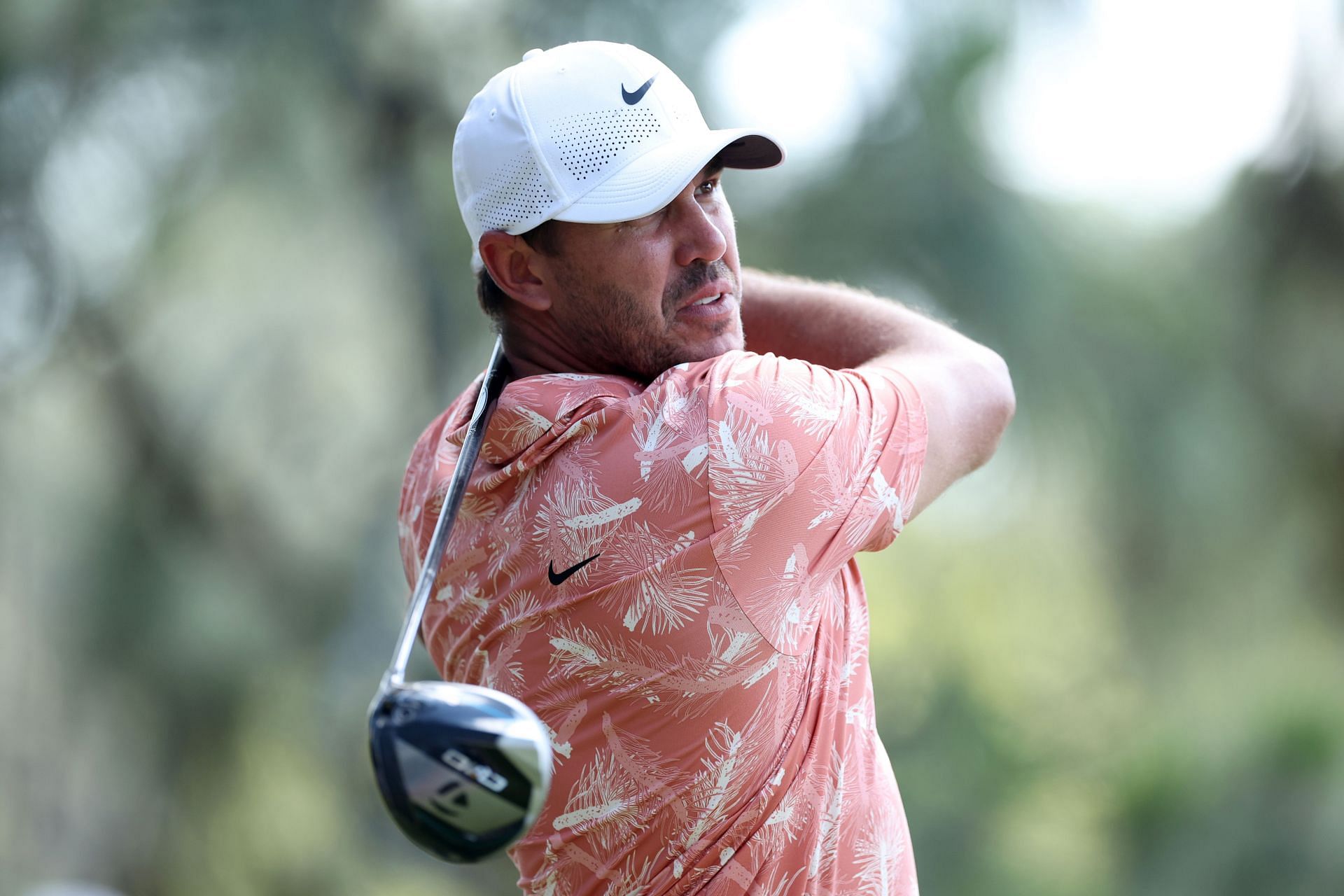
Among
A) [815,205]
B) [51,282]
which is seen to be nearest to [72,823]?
[51,282]

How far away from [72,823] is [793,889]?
19.3 ft

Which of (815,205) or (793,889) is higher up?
(793,889)

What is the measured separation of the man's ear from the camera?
1.67 m

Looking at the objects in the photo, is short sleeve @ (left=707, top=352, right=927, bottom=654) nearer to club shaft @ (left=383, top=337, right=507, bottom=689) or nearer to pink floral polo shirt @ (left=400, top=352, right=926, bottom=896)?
pink floral polo shirt @ (left=400, top=352, right=926, bottom=896)

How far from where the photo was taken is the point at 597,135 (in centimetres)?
159

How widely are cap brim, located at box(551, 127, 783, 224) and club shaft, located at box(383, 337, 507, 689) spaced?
0.21 meters

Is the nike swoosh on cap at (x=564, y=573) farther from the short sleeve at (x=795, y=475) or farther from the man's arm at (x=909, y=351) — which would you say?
the man's arm at (x=909, y=351)

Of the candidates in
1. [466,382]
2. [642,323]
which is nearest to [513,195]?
[642,323]

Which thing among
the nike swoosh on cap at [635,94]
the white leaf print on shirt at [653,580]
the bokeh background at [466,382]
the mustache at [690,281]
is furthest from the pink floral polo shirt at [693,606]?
the bokeh background at [466,382]

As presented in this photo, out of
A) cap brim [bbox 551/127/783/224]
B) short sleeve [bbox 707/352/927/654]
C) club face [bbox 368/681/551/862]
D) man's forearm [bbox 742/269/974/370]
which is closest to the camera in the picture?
club face [bbox 368/681/551/862]

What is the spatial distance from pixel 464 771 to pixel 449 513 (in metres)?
0.32

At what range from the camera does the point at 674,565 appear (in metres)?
1.42

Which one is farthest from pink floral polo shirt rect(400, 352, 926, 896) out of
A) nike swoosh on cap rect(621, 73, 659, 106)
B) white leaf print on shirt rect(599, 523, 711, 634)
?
nike swoosh on cap rect(621, 73, 659, 106)

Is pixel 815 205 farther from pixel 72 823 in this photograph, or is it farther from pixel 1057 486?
pixel 72 823
